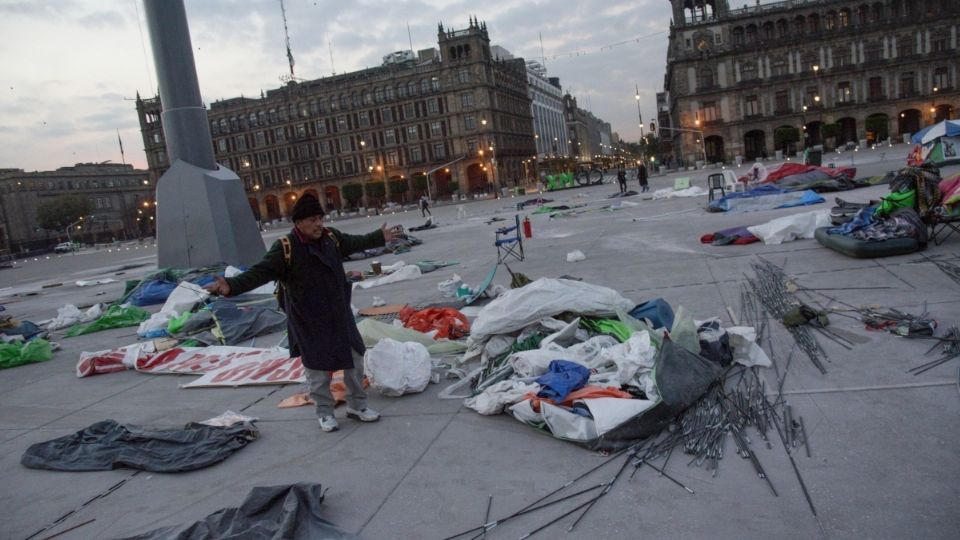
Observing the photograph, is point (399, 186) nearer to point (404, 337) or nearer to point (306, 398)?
point (404, 337)

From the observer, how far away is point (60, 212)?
278ft

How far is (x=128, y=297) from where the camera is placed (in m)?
13.1

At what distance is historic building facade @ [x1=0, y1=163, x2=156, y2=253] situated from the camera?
92.0 m

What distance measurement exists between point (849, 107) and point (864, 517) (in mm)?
74153

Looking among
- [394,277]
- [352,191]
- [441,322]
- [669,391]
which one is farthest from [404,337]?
[352,191]

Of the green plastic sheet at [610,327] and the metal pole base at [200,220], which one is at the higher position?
the metal pole base at [200,220]

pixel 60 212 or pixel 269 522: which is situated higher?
pixel 60 212

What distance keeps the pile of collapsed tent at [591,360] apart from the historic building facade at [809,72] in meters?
63.8

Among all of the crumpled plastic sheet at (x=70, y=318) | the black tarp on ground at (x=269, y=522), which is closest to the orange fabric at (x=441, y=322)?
the black tarp on ground at (x=269, y=522)

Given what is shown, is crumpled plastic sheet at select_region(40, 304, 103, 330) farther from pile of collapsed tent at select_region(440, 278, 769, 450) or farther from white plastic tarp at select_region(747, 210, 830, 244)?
white plastic tarp at select_region(747, 210, 830, 244)

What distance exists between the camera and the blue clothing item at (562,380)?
14.3 feet

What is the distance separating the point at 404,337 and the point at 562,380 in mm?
2584

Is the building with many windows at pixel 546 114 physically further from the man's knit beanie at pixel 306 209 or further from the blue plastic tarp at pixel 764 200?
the man's knit beanie at pixel 306 209

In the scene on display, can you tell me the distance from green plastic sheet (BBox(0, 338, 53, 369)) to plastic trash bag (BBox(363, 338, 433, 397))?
6.39 meters
